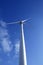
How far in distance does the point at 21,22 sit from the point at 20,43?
37.2ft

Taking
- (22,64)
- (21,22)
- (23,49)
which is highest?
(21,22)

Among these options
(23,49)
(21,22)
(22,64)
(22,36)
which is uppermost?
(21,22)

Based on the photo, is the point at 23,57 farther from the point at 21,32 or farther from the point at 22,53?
the point at 21,32

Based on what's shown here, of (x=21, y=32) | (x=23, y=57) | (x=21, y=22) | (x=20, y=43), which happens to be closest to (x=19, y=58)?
(x=23, y=57)

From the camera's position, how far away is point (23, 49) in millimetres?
61125

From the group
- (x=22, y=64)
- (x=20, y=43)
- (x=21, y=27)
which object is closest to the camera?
(x=22, y=64)

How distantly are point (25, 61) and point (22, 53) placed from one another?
8.98 ft

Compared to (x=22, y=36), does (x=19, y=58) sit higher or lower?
lower

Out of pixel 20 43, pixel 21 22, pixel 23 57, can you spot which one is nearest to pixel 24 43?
pixel 20 43

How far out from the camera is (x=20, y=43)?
206 feet

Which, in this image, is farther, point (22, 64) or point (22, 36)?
point (22, 36)

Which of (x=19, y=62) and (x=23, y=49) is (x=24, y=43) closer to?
(x=23, y=49)

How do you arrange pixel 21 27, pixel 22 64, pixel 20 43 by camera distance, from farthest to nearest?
pixel 21 27 → pixel 20 43 → pixel 22 64

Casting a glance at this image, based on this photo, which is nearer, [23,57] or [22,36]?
[23,57]
